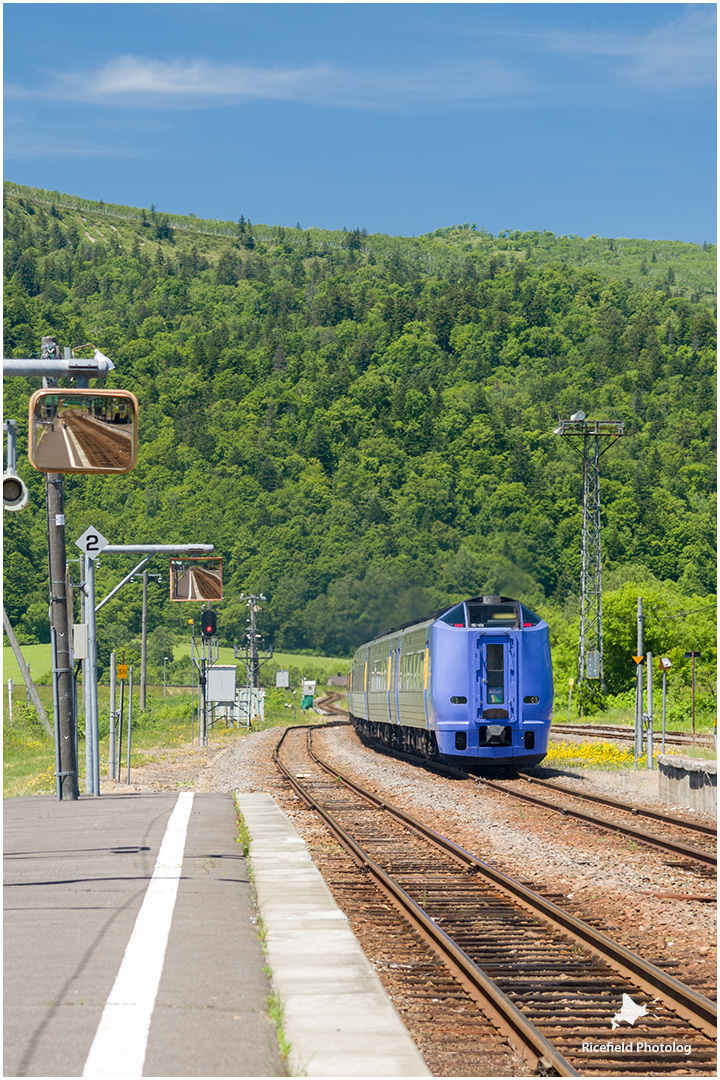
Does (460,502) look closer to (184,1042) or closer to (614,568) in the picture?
(614,568)

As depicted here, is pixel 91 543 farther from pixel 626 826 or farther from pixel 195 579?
pixel 195 579

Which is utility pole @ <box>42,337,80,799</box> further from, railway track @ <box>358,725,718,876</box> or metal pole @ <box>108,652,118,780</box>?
railway track @ <box>358,725,718,876</box>

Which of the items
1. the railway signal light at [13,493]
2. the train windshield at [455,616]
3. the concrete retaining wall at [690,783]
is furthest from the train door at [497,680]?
the railway signal light at [13,493]

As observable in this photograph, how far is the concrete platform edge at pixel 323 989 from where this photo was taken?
621 centimetres

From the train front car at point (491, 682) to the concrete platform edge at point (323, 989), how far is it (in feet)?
45.0

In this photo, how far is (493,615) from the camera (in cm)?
2686

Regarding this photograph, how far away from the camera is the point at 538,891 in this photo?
12.2 metres

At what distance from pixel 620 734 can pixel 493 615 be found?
1959 centimetres

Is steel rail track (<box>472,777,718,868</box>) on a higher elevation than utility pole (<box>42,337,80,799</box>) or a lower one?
lower

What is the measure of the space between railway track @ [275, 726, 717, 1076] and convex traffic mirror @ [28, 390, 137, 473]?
484 cm

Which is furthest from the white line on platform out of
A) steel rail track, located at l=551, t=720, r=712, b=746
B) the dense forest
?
the dense forest

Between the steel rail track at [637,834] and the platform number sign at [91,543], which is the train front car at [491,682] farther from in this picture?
the platform number sign at [91,543]

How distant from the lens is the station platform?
611cm

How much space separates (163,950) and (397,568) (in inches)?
4681
